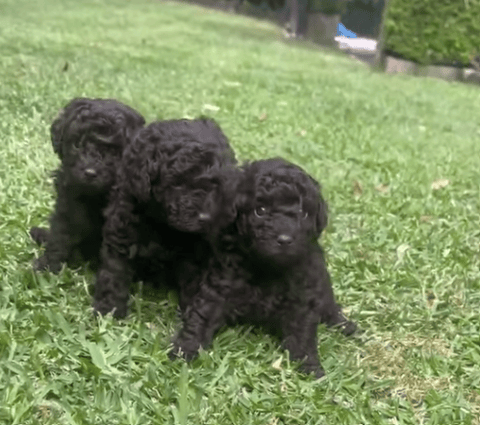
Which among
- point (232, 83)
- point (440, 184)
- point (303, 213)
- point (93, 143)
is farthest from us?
point (232, 83)

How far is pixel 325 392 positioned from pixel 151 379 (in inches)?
31.9

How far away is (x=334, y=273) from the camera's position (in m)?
4.52

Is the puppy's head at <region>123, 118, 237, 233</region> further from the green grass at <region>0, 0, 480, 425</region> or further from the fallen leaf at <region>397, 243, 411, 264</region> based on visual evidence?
the fallen leaf at <region>397, 243, 411, 264</region>

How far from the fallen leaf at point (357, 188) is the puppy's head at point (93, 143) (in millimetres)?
3082

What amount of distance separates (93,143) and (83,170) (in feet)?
0.55

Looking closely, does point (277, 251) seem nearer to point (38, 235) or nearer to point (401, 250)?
point (38, 235)

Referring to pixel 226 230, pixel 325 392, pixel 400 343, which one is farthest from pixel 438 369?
pixel 226 230

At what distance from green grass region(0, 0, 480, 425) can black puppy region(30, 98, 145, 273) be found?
0.18 m

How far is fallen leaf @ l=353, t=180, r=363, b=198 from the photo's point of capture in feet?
20.6

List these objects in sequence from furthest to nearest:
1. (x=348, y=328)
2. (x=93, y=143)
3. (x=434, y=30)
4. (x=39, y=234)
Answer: (x=434, y=30) → (x=39, y=234) → (x=348, y=328) → (x=93, y=143)

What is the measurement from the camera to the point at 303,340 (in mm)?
3291

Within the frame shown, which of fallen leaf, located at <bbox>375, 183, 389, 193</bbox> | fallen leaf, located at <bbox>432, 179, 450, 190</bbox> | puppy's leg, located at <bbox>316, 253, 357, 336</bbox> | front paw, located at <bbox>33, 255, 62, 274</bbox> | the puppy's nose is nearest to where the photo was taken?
the puppy's nose

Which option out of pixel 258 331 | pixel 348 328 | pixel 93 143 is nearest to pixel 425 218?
pixel 348 328

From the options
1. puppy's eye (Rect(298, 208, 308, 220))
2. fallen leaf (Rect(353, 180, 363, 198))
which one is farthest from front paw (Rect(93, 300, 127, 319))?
fallen leaf (Rect(353, 180, 363, 198))
